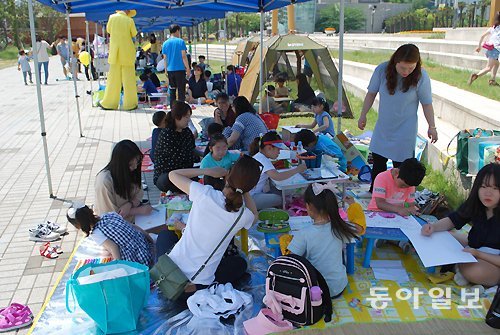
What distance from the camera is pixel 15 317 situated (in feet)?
11.2

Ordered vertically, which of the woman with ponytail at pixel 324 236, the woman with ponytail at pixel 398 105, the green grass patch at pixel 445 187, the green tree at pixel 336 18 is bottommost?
the green grass patch at pixel 445 187

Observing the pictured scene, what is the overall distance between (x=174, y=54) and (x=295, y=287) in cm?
927

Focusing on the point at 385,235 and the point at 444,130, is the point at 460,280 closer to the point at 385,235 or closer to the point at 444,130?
the point at 385,235

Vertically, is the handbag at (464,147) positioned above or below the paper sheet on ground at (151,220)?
above

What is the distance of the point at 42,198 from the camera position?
602 cm

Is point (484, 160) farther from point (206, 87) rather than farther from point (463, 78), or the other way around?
point (206, 87)

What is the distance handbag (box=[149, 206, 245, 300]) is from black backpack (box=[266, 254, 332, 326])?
1.45 ft

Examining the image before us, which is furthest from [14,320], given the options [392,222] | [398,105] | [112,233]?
[398,105]

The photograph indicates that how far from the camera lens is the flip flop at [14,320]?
335cm

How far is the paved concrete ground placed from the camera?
4156 mm

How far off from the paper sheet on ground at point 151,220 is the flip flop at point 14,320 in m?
1.30

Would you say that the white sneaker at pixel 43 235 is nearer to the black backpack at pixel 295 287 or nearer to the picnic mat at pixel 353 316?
the picnic mat at pixel 353 316

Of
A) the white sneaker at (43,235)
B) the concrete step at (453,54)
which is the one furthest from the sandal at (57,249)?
the concrete step at (453,54)

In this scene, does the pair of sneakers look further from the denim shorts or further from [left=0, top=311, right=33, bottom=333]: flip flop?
the denim shorts
